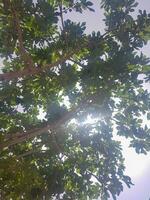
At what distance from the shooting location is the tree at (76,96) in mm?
11070

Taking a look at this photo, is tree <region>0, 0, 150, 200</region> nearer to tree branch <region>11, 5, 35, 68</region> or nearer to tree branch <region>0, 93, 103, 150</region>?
tree branch <region>0, 93, 103, 150</region>

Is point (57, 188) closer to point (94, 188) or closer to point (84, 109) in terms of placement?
point (94, 188)

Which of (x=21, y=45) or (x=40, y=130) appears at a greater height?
(x=21, y=45)

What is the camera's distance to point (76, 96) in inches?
467

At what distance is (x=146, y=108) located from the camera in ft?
38.9

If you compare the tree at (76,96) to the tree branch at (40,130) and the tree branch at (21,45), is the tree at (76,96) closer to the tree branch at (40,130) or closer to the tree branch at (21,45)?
the tree branch at (40,130)

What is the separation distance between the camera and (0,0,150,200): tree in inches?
436

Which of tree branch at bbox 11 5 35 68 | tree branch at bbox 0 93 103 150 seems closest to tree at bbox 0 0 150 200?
tree branch at bbox 0 93 103 150

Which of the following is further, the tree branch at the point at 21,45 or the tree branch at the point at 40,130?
the tree branch at the point at 40,130

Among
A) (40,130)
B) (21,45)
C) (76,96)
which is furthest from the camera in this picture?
(76,96)

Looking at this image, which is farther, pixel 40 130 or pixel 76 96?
pixel 76 96

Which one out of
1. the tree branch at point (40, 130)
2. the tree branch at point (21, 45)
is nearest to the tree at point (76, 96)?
the tree branch at point (40, 130)

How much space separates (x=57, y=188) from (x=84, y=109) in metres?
3.01

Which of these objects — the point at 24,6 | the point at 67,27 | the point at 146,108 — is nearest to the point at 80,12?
the point at 67,27
